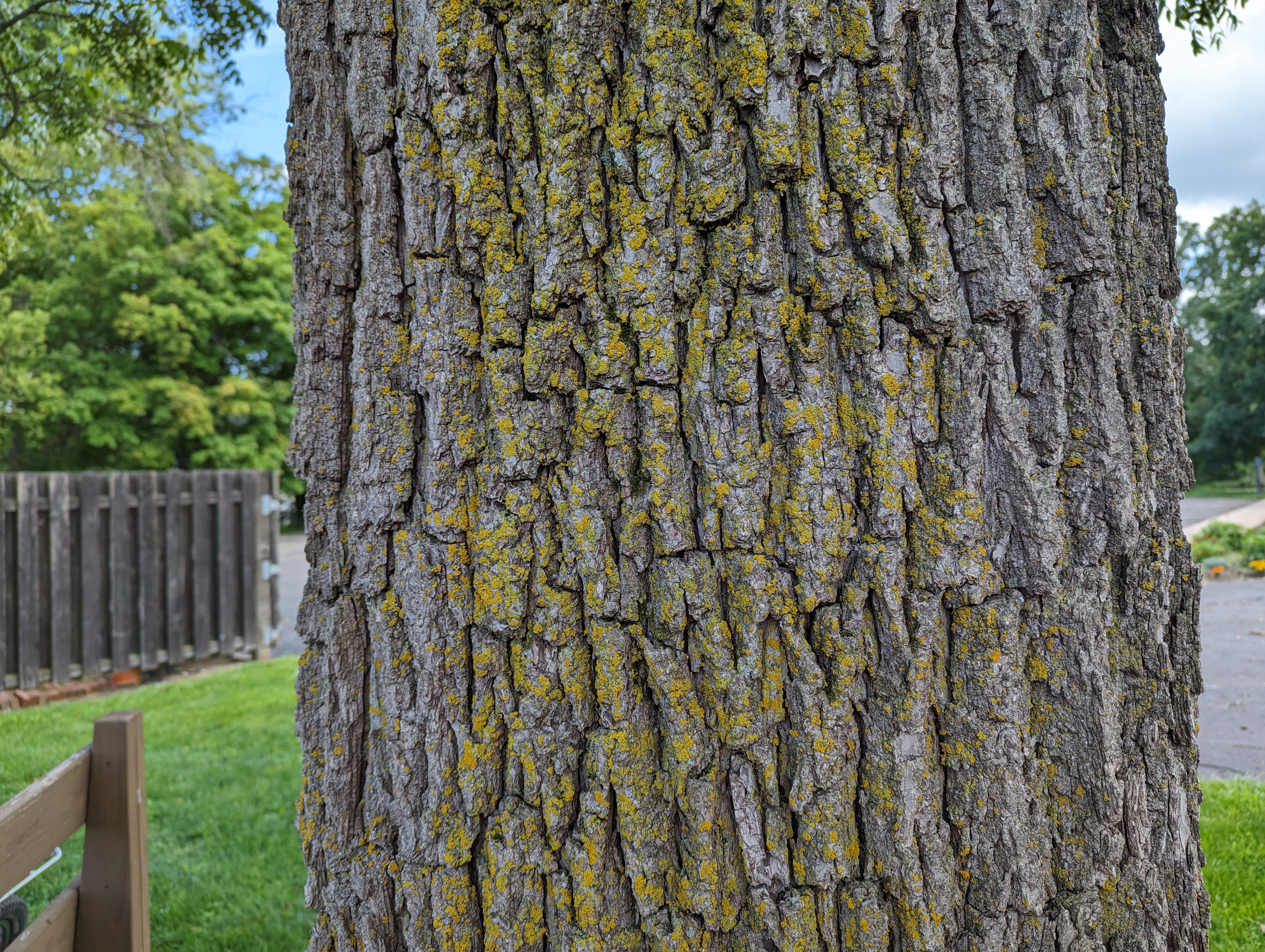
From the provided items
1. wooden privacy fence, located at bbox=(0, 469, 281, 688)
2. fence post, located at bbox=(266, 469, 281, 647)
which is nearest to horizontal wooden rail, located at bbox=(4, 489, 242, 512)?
wooden privacy fence, located at bbox=(0, 469, 281, 688)

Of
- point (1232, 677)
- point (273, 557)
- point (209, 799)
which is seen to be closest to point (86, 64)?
point (209, 799)

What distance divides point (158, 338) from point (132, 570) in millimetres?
15067

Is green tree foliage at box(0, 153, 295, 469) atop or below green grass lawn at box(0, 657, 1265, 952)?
atop

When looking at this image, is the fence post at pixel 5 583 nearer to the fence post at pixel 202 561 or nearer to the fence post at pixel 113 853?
the fence post at pixel 202 561

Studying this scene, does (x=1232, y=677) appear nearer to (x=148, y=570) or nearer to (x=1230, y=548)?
(x=1230, y=548)

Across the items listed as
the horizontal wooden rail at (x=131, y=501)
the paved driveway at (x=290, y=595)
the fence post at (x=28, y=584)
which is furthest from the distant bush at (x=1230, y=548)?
the fence post at (x=28, y=584)

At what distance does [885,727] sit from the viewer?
1.25 metres

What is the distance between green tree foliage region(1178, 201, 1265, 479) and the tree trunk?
3223 cm

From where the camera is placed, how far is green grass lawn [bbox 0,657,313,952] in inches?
128

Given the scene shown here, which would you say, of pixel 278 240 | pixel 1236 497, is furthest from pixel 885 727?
pixel 1236 497

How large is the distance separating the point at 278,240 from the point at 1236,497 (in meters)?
29.8

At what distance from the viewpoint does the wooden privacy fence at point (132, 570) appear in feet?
22.1

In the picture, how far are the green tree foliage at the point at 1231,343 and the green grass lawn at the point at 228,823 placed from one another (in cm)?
3036

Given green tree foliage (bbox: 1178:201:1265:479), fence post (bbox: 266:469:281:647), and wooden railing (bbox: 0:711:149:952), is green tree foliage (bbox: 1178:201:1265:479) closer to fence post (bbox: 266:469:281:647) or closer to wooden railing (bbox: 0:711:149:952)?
fence post (bbox: 266:469:281:647)
